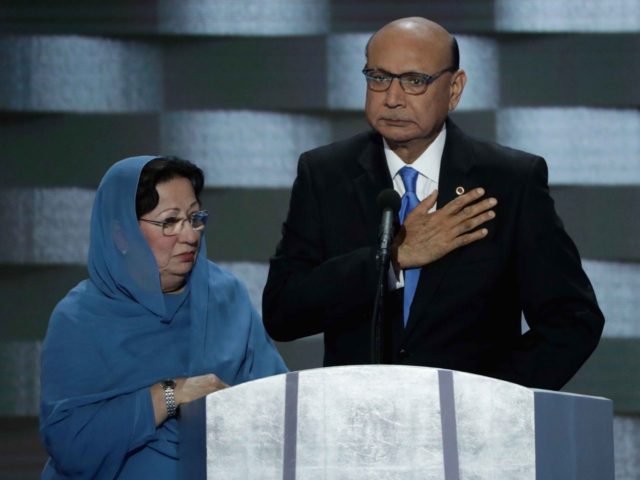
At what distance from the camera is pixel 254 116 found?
11.5 feet

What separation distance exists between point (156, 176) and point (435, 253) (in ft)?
1.89

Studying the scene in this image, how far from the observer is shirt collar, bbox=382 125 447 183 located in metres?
2.17

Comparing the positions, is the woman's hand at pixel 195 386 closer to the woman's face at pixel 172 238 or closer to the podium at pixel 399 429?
the woman's face at pixel 172 238

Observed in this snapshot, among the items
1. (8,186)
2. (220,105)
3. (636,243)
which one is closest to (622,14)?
(636,243)

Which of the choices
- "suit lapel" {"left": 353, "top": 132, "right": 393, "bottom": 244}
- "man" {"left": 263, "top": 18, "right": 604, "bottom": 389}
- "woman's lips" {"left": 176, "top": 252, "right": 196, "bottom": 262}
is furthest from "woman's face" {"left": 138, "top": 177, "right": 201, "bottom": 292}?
"suit lapel" {"left": 353, "top": 132, "right": 393, "bottom": 244}

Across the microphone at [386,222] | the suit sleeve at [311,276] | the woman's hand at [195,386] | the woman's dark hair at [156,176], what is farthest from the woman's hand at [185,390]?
the microphone at [386,222]

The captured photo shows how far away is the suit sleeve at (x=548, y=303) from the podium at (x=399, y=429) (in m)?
0.53

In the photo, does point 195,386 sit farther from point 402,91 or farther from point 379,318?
point 402,91

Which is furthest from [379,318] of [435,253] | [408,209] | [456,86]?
[456,86]

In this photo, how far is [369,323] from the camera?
6.98ft

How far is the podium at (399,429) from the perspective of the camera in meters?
1.49

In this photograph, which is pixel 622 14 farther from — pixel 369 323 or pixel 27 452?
pixel 27 452

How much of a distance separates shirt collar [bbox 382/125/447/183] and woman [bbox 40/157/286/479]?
0.37 meters

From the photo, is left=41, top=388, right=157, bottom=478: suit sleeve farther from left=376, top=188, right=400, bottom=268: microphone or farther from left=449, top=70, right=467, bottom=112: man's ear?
left=449, top=70, right=467, bottom=112: man's ear
